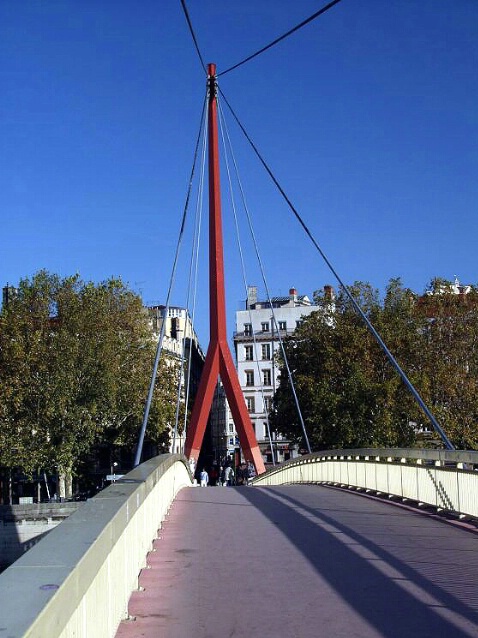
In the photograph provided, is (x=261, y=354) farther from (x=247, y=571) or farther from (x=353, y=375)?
(x=247, y=571)

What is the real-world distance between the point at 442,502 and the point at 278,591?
7289 mm

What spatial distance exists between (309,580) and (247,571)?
75 centimetres

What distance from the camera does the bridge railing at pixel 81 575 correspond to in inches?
121

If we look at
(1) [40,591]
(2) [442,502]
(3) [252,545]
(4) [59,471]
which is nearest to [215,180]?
(4) [59,471]

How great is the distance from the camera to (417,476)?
15.9 meters

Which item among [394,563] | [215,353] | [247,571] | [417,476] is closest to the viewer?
[247,571]

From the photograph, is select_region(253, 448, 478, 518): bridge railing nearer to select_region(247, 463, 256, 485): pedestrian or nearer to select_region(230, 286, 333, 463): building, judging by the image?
select_region(247, 463, 256, 485): pedestrian

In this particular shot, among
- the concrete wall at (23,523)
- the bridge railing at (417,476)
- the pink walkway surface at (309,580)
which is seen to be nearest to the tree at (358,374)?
the concrete wall at (23,523)

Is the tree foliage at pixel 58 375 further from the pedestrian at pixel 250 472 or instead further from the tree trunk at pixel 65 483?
the pedestrian at pixel 250 472

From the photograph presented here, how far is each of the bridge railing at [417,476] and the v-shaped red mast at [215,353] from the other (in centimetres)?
1172

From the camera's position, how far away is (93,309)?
54.2 m

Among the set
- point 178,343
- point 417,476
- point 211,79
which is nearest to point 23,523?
point 211,79

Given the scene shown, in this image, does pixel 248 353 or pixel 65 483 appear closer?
pixel 65 483

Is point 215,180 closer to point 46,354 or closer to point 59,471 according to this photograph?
point 46,354
